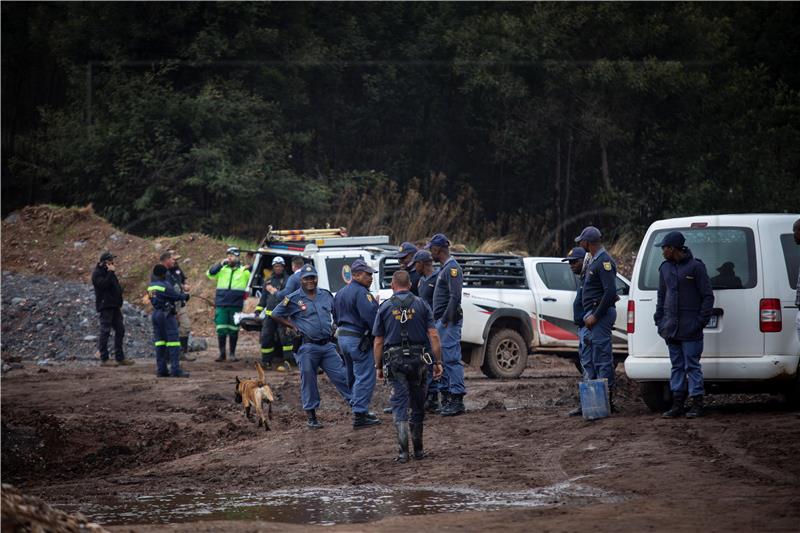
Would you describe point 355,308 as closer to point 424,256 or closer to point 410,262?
point 424,256

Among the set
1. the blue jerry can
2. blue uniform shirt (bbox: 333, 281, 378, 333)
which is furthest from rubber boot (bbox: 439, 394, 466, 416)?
the blue jerry can

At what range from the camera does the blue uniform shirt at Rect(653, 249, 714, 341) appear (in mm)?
11648

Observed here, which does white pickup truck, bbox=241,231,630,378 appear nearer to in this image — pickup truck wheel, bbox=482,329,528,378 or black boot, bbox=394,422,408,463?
pickup truck wheel, bbox=482,329,528,378

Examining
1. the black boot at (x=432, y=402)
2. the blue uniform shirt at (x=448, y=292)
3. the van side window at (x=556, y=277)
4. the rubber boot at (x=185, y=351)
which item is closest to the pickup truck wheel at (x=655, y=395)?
the blue uniform shirt at (x=448, y=292)

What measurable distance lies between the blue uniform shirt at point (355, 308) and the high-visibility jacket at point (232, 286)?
27.4ft

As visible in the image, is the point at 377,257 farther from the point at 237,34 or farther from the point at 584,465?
the point at 237,34

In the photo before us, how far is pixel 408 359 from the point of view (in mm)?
11250

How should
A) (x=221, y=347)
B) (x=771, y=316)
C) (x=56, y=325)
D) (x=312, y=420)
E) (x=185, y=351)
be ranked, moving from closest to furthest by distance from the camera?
(x=771, y=316) → (x=312, y=420) → (x=221, y=347) → (x=185, y=351) → (x=56, y=325)

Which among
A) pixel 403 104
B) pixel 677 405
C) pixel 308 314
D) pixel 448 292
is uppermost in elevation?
pixel 403 104

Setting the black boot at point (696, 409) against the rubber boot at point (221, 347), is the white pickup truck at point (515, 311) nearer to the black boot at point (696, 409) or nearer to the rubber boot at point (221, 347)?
the rubber boot at point (221, 347)

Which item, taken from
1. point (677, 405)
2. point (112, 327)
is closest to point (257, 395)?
point (677, 405)

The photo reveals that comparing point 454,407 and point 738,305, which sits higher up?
point 738,305

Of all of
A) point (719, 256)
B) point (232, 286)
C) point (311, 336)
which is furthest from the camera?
point (232, 286)

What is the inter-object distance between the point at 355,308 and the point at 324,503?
4.08m
